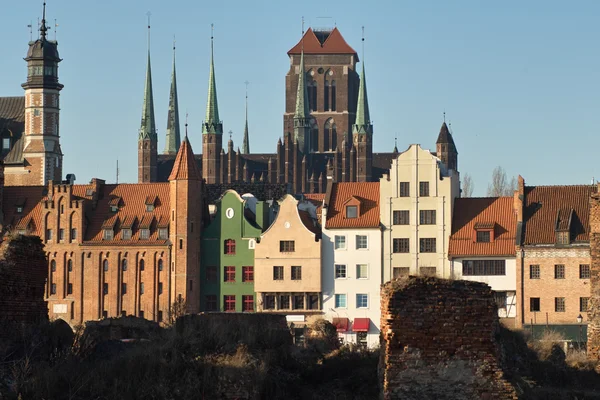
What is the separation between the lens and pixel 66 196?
87438mm

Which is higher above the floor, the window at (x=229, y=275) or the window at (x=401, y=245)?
the window at (x=401, y=245)

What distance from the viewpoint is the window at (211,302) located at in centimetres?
8458

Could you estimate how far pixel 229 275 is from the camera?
84562 mm

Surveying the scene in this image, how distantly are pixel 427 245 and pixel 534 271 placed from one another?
6.52 metres

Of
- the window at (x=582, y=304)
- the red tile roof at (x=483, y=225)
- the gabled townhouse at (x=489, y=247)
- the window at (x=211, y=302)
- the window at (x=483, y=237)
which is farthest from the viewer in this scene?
the window at (x=211, y=302)

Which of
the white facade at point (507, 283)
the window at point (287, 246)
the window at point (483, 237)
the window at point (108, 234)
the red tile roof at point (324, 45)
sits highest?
the red tile roof at point (324, 45)

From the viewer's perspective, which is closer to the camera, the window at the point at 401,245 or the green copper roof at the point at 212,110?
the window at the point at 401,245

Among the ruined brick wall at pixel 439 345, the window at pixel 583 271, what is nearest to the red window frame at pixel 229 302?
the window at pixel 583 271

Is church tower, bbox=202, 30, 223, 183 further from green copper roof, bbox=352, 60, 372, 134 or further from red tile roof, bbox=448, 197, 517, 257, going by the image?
red tile roof, bbox=448, 197, 517, 257

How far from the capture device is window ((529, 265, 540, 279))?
76.8 meters

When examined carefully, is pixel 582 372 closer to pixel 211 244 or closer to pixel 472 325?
pixel 472 325

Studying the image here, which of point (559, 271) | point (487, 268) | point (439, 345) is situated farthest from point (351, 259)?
point (439, 345)

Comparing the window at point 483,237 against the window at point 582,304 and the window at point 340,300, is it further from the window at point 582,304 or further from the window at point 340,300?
the window at point 340,300

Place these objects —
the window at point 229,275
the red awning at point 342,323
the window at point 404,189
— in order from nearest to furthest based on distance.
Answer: the red awning at point 342,323, the window at point 404,189, the window at point 229,275
